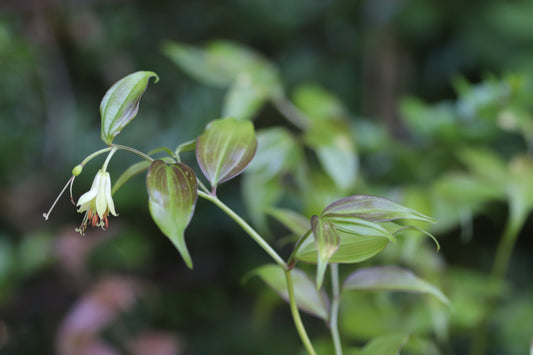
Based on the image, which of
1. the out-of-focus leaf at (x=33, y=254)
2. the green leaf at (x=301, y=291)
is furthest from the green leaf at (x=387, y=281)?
the out-of-focus leaf at (x=33, y=254)

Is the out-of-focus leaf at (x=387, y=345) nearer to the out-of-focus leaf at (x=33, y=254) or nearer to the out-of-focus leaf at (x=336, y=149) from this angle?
the out-of-focus leaf at (x=336, y=149)

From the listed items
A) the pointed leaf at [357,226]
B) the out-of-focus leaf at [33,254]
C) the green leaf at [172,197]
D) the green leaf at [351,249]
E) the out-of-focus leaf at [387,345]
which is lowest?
the out-of-focus leaf at [33,254]

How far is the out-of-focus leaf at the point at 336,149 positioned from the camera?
0.40 m

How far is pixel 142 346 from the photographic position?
632 mm

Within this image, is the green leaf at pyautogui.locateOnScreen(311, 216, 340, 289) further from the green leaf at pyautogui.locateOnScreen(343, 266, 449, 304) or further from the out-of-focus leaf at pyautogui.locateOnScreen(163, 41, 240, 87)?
the out-of-focus leaf at pyautogui.locateOnScreen(163, 41, 240, 87)

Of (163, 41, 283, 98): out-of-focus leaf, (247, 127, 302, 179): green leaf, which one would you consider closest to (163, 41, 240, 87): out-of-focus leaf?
(163, 41, 283, 98): out-of-focus leaf

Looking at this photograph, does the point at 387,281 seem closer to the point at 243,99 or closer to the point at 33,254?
the point at 243,99

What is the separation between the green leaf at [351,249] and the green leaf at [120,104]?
10 centimetres

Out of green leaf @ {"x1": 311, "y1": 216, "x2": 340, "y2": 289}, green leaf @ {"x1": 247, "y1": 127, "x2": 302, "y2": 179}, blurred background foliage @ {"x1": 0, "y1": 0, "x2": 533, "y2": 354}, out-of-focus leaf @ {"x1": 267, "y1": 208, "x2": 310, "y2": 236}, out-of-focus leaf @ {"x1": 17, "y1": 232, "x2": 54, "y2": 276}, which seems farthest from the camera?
out-of-focus leaf @ {"x1": 17, "y1": 232, "x2": 54, "y2": 276}

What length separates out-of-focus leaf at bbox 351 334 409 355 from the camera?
229mm

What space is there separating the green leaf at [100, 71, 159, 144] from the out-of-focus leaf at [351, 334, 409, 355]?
0.17 meters

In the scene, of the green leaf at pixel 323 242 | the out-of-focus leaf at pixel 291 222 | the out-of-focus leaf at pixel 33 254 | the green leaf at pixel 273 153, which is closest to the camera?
the green leaf at pixel 323 242

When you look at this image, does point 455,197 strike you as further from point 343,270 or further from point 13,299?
point 13,299

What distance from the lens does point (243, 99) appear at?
438mm
